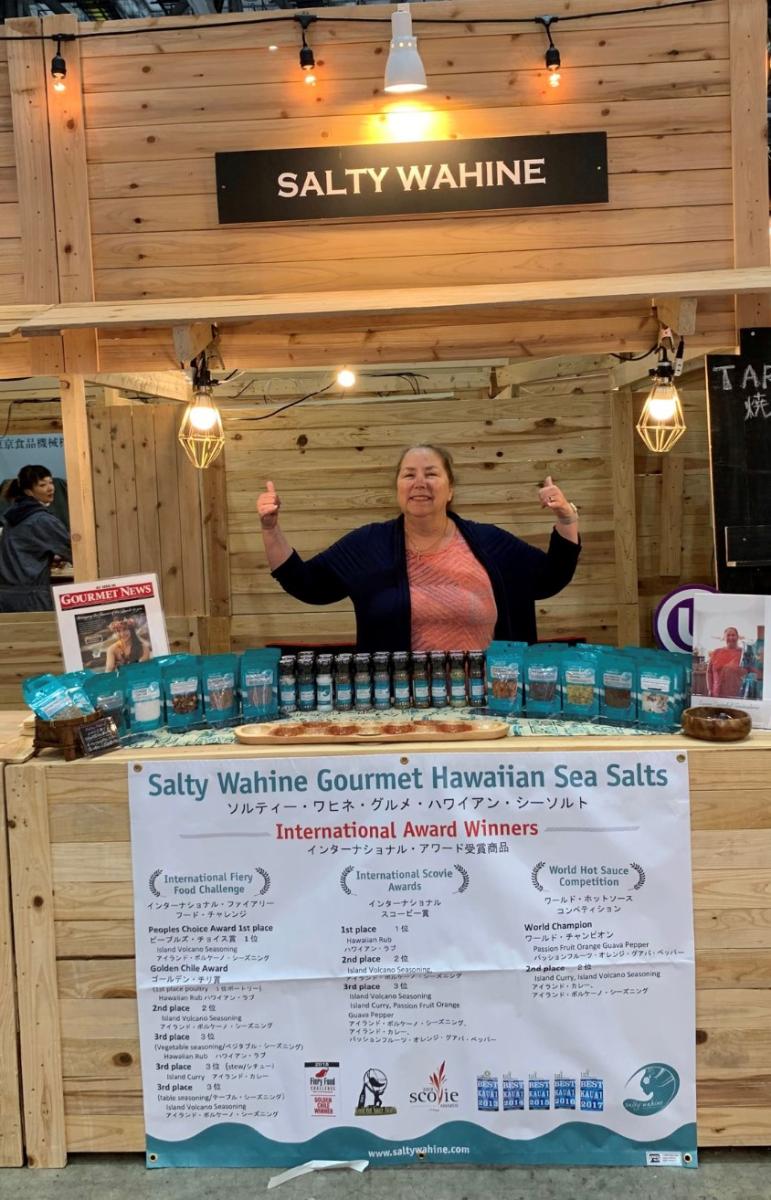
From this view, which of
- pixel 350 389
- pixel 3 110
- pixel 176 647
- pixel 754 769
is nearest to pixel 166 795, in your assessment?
pixel 754 769

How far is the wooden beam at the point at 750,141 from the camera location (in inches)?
137

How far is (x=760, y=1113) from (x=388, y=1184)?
945 mm

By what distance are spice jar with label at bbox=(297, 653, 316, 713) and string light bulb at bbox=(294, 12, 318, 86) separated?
78.1 inches

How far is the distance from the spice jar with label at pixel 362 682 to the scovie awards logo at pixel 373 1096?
973 mm

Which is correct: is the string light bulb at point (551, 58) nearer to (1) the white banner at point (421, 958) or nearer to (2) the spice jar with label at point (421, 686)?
(2) the spice jar with label at point (421, 686)

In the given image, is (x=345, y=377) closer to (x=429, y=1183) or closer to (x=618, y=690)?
(x=618, y=690)

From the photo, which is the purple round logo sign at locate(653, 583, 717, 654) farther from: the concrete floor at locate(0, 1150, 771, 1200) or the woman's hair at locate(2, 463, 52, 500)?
the woman's hair at locate(2, 463, 52, 500)

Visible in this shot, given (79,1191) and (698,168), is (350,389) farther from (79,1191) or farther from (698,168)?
(79,1191)

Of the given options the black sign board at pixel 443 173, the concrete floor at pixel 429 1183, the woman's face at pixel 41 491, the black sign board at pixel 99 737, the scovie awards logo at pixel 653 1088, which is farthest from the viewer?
the woman's face at pixel 41 491

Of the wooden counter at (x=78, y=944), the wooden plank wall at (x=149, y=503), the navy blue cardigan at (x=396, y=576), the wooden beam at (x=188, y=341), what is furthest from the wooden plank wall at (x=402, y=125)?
the wooden plank wall at (x=149, y=503)

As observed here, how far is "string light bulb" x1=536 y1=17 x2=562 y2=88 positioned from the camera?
340cm

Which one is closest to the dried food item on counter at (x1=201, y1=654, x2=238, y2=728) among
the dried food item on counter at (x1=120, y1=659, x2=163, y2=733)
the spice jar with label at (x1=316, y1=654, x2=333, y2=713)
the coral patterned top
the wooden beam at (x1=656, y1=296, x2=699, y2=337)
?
the dried food item on counter at (x1=120, y1=659, x2=163, y2=733)

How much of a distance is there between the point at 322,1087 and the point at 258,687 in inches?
41.9

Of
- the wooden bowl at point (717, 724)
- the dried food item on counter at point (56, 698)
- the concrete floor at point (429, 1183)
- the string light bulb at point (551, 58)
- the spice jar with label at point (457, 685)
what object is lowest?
the concrete floor at point (429, 1183)
